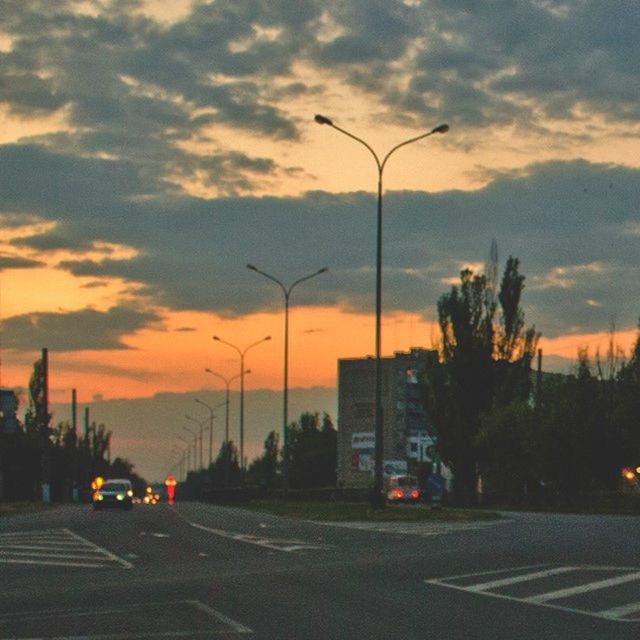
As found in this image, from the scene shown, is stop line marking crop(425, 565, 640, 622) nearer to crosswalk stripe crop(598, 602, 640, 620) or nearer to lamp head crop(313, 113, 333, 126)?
crosswalk stripe crop(598, 602, 640, 620)

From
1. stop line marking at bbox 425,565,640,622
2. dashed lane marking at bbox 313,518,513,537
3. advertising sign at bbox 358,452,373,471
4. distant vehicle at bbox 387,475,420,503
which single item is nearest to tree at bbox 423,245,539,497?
distant vehicle at bbox 387,475,420,503

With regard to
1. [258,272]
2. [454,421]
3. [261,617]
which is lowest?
[261,617]

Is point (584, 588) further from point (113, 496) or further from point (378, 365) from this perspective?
point (113, 496)

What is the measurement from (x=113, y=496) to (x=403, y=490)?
2385cm

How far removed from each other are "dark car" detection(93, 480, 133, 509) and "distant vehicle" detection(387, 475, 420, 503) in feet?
71.7

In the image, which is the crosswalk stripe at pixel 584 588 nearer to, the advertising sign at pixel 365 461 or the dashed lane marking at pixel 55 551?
the dashed lane marking at pixel 55 551

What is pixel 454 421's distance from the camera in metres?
73.7

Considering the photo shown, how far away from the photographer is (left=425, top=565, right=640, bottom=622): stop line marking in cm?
1387

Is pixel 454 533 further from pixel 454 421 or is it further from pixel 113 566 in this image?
pixel 454 421

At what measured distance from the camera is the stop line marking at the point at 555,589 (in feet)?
45.5

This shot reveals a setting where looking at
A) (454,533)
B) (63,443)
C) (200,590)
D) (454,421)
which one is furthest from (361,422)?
(200,590)

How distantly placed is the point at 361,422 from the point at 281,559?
17730 centimetres

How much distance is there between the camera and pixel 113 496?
67.8 meters

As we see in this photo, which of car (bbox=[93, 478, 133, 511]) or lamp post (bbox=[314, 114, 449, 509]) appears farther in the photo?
car (bbox=[93, 478, 133, 511])
